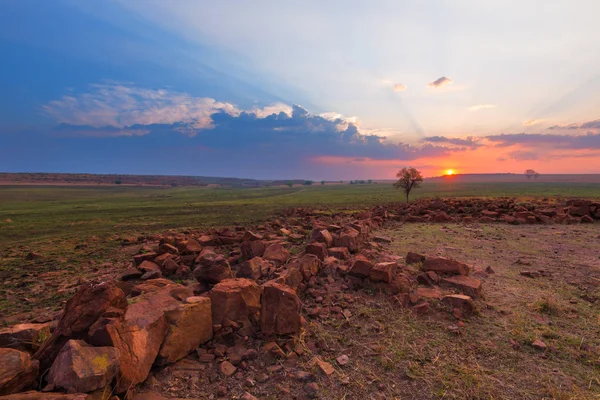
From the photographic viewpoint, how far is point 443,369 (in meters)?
4.78

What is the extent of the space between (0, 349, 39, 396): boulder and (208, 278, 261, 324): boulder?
105 inches

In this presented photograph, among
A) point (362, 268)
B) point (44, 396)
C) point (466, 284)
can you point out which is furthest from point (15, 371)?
point (466, 284)

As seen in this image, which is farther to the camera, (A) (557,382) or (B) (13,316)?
(B) (13,316)

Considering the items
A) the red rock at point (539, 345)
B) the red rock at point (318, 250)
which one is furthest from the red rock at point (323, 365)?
the red rock at point (318, 250)

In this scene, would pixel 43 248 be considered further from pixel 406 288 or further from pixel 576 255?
pixel 576 255

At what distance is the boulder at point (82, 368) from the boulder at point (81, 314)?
21.0 inches

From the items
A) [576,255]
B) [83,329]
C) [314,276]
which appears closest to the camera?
[83,329]

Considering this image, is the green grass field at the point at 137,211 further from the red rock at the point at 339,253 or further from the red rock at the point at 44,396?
the red rock at the point at 44,396

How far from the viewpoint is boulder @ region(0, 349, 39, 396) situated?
10.9ft

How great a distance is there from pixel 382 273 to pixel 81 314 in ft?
20.2

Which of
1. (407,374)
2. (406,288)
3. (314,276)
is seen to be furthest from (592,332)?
(314,276)

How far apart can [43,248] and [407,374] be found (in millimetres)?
19573

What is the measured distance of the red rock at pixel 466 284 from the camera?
7.34 meters

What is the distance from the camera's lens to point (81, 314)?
4301mm
